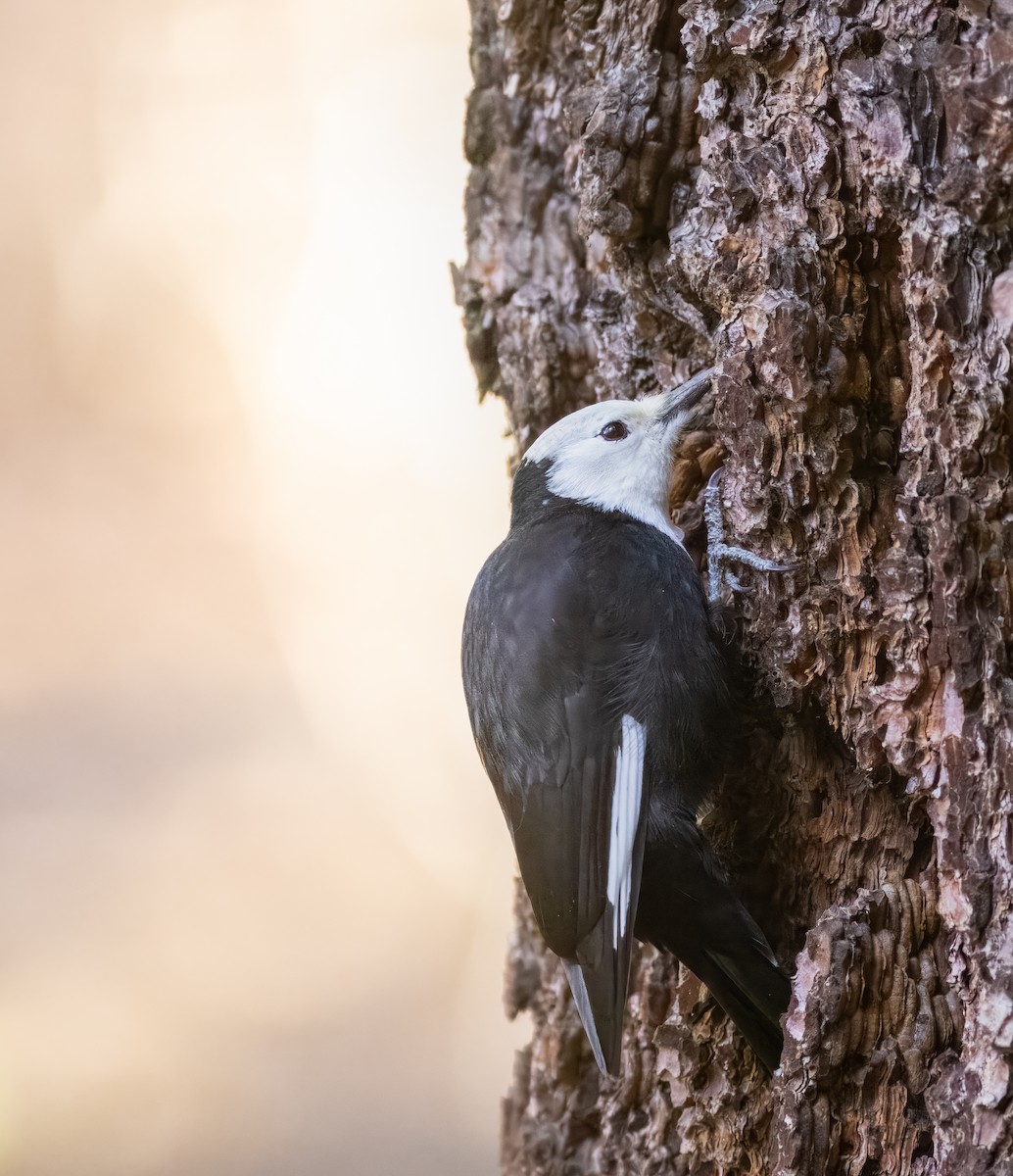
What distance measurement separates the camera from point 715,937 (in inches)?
73.6

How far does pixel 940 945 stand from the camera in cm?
159

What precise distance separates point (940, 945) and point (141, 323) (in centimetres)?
394

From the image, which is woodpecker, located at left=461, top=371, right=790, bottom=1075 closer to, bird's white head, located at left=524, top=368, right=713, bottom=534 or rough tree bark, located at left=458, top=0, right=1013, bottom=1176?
bird's white head, located at left=524, top=368, right=713, bottom=534

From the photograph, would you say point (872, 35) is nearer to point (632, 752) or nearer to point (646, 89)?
point (646, 89)

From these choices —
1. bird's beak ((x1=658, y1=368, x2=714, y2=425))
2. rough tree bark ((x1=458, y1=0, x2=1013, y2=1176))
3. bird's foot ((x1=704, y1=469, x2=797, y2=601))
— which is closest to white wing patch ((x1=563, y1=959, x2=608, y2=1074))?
rough tree bark ((x1=458, y1=0, x2=1013, y2=1176))

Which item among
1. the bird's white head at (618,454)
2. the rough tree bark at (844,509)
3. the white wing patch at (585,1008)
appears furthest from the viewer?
the bird's white head at (618,454)

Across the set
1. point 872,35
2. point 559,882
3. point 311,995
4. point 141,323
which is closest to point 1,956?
point 311,995

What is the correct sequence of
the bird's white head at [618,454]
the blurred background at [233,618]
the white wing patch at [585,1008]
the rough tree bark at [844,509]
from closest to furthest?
1. the rough tree bark at [844,509]
2. the white wing patch at [585,1008]
3. the bird's white head at [618,454]
4. the blurred background at [233,618]

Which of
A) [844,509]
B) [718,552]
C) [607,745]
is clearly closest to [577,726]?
[607,745]

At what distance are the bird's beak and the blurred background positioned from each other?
2.07 m

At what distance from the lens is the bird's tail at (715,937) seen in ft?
6.09

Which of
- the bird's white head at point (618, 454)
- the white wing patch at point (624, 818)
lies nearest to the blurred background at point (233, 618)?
the bird's white head at point (618, 454)

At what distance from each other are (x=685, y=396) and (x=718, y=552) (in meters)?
0.33

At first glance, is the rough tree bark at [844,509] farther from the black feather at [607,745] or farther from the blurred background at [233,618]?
the blurred background at [233,618]
